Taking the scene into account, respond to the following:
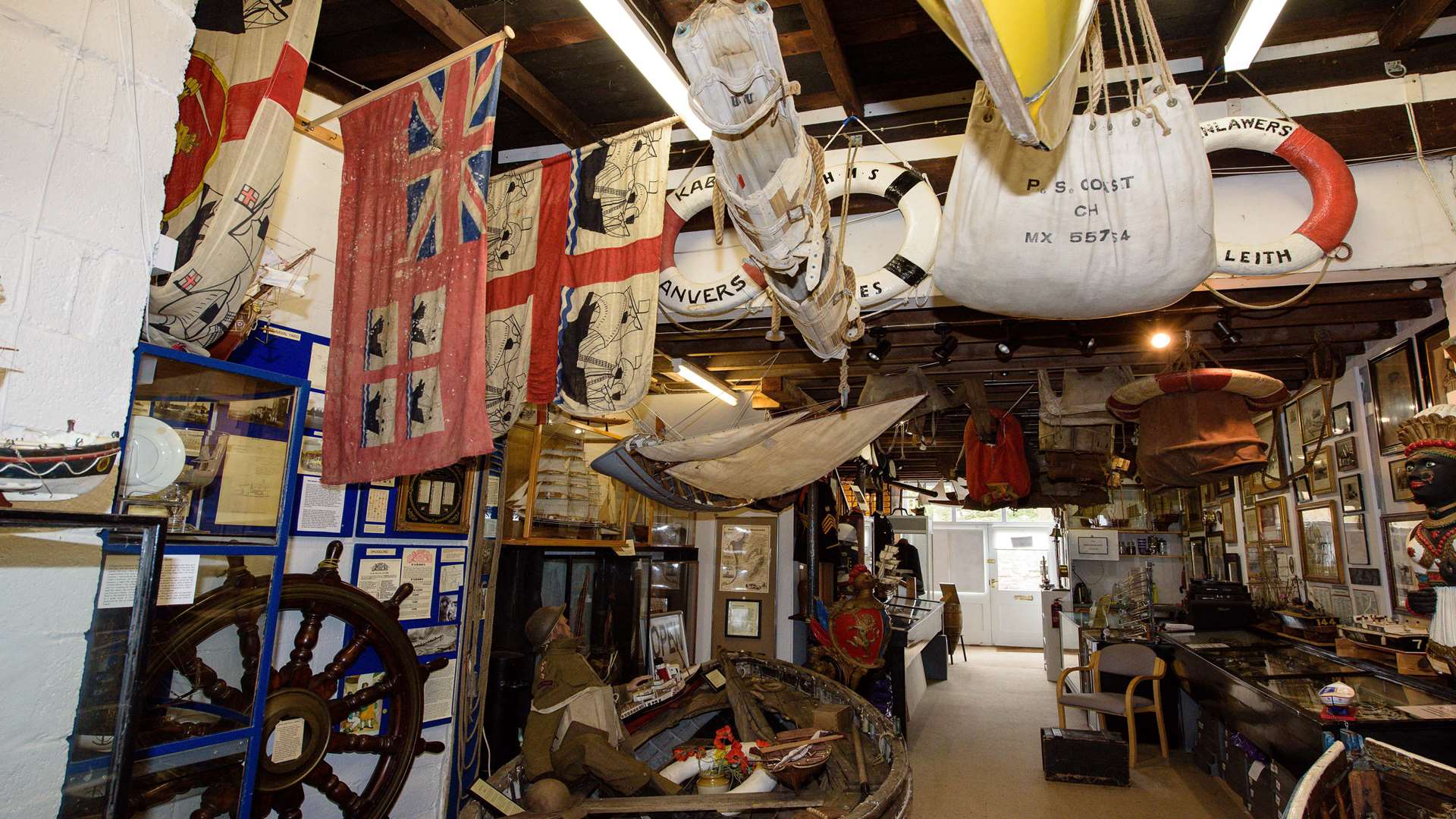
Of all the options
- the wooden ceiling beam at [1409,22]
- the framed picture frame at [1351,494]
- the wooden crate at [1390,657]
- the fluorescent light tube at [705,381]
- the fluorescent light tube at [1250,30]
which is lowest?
the wooden crate at [1390,657]

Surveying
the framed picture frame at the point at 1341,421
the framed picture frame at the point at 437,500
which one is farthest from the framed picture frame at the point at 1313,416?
the framed picture frame at the point at 437,500

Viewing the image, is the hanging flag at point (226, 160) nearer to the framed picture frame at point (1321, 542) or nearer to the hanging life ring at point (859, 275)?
the hanging life ring at point (859, 275)

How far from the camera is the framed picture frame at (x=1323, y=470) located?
5254mm

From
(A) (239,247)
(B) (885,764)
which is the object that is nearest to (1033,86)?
(A) (239,247)

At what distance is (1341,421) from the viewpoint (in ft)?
16.8

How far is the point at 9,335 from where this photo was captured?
1552mm

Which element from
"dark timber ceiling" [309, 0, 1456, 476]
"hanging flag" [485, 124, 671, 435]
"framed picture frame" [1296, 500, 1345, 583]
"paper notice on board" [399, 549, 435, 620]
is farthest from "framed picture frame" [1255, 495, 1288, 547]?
"paper notice on board" [399, 549, 435, 620]

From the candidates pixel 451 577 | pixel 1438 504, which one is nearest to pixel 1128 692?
pixel 1438 504

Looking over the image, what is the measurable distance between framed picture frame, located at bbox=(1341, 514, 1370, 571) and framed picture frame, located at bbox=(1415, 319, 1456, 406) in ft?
3.59

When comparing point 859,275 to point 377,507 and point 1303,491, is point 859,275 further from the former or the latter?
point 1303,491

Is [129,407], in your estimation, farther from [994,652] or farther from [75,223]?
[994,652]

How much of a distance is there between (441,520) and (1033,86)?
3273 millimetres

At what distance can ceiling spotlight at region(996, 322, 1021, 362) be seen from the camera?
15.3 feet

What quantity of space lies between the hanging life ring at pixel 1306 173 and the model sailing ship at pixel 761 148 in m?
1.60
